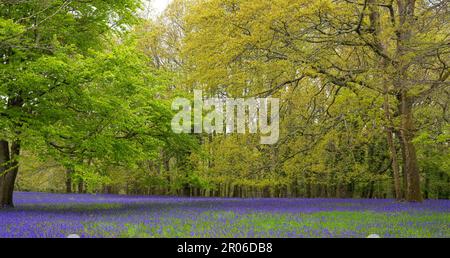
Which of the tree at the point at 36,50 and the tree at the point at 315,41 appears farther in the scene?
the tree at the point at 36,50

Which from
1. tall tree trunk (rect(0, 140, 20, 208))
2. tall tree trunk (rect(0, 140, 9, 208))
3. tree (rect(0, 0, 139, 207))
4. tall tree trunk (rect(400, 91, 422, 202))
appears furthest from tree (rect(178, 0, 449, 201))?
tall tree trunk (rect(0, 140, 9, 208))

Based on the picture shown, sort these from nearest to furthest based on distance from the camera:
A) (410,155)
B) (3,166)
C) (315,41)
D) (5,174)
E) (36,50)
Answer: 1. (315,41)
2. (36,50)
3. (3,166)
4. (5,174)
5. (410,155)

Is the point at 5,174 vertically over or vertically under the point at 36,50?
under

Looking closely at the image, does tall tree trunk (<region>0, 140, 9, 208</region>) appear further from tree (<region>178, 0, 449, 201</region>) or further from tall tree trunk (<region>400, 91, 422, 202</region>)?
tall tree trunk (<region>400, 91, 422, 202</region>)

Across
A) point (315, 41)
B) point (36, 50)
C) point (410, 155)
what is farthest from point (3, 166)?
point (410, 155)

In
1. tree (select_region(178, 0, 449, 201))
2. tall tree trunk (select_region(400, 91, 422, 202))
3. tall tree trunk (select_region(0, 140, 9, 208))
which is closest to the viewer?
tree (select_region(178, 0, 449, 201))

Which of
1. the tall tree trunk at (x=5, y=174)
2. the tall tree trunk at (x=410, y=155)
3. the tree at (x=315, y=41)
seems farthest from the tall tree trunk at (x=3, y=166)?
the tall tree trunk at (x=410, y=155)

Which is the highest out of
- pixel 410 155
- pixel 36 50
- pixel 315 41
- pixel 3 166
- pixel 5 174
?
pixel 36 50

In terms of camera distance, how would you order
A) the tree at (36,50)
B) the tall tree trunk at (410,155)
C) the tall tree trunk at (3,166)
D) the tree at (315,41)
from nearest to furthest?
the tree at (315,41) → the tree at (36,50) → the tall tree trunk at (3,166) → the tall tree trunk at (410,155)

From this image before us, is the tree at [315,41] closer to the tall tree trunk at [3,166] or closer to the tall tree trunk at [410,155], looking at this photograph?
the tall tree trunk at [410,155]

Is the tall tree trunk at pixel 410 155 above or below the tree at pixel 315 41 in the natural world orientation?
below

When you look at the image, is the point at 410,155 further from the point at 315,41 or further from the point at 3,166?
the point at 3,166
